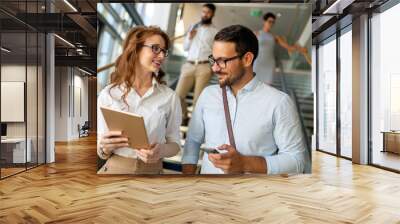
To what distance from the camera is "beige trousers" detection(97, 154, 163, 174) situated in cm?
583

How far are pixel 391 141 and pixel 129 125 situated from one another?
458 centimetres

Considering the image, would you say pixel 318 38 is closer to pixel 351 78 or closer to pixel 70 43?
pixel 351 78

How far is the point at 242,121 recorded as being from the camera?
5.75m

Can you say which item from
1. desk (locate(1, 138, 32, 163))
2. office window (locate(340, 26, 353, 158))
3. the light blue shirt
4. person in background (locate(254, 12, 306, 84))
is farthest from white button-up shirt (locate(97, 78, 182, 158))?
office window (locate(340, 26, 353, 158))

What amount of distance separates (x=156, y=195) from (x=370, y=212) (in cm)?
236

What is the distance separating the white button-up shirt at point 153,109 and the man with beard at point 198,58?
153 millimetres

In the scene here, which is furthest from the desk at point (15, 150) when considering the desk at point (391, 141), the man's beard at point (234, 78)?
the desk at point (391, 141)

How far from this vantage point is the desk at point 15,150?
6.26 meters

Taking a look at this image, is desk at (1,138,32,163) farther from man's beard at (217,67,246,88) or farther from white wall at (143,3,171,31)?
man's beard at (217,67,246,88)

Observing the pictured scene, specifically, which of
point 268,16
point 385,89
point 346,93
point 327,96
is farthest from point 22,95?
point 327,96

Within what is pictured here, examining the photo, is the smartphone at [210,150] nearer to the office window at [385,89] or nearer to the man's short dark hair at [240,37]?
the man's short dark hair at [240,37]

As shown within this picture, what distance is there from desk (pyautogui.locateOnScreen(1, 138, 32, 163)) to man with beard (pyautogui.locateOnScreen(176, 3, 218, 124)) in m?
2.70

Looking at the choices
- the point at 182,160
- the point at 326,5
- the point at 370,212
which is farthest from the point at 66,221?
Answer: the point at 326,5

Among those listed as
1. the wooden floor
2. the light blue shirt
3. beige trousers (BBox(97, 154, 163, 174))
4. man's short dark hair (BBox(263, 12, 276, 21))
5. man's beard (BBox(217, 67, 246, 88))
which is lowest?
the wooden floor
